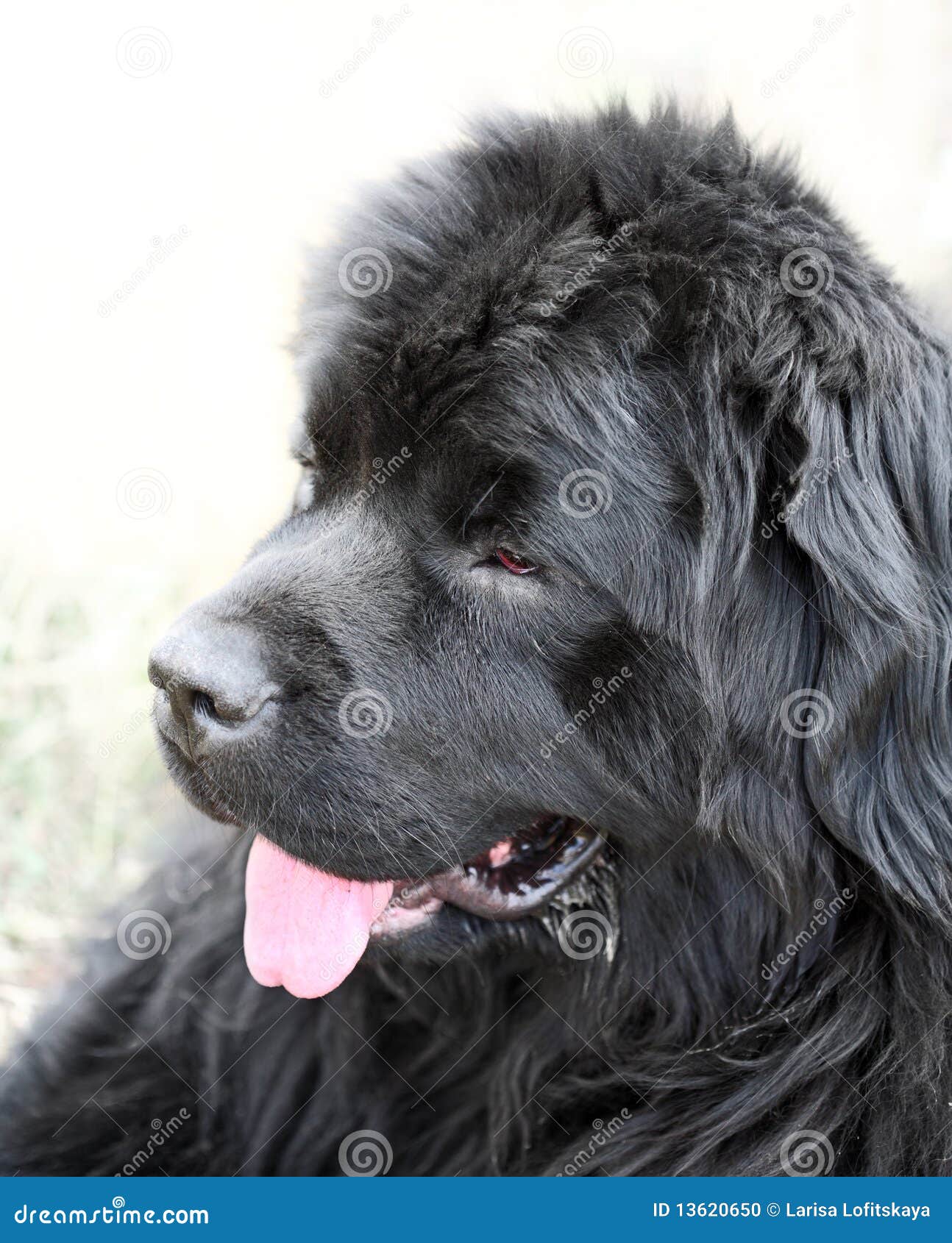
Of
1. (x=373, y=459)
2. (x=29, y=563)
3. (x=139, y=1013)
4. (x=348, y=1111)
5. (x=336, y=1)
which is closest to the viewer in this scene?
(x=373, y=459)

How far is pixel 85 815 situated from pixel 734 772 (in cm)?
240

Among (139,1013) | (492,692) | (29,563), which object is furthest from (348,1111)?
(29,563)

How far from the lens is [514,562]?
81.7 inches

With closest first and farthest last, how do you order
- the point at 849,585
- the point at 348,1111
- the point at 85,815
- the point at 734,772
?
the point at 849,585 → the point at 734,772 → the point at 348,1111 → the point at 85,815

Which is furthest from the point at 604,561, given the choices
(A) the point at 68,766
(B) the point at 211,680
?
(A) the point at 68,766

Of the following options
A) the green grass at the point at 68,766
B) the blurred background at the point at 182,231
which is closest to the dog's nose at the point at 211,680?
the blurred background at the point at 182,231

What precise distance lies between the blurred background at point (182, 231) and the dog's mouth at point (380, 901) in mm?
717

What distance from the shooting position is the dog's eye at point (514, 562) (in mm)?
2059

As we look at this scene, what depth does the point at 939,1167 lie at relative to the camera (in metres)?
2.04

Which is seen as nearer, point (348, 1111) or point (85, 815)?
point (348, 1111)

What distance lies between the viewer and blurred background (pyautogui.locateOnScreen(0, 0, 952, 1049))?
3.64 meters

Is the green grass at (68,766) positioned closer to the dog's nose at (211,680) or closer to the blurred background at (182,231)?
the blurred background at (182,231)

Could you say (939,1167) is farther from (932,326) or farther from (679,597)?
(932,326)

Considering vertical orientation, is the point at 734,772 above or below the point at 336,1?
below
